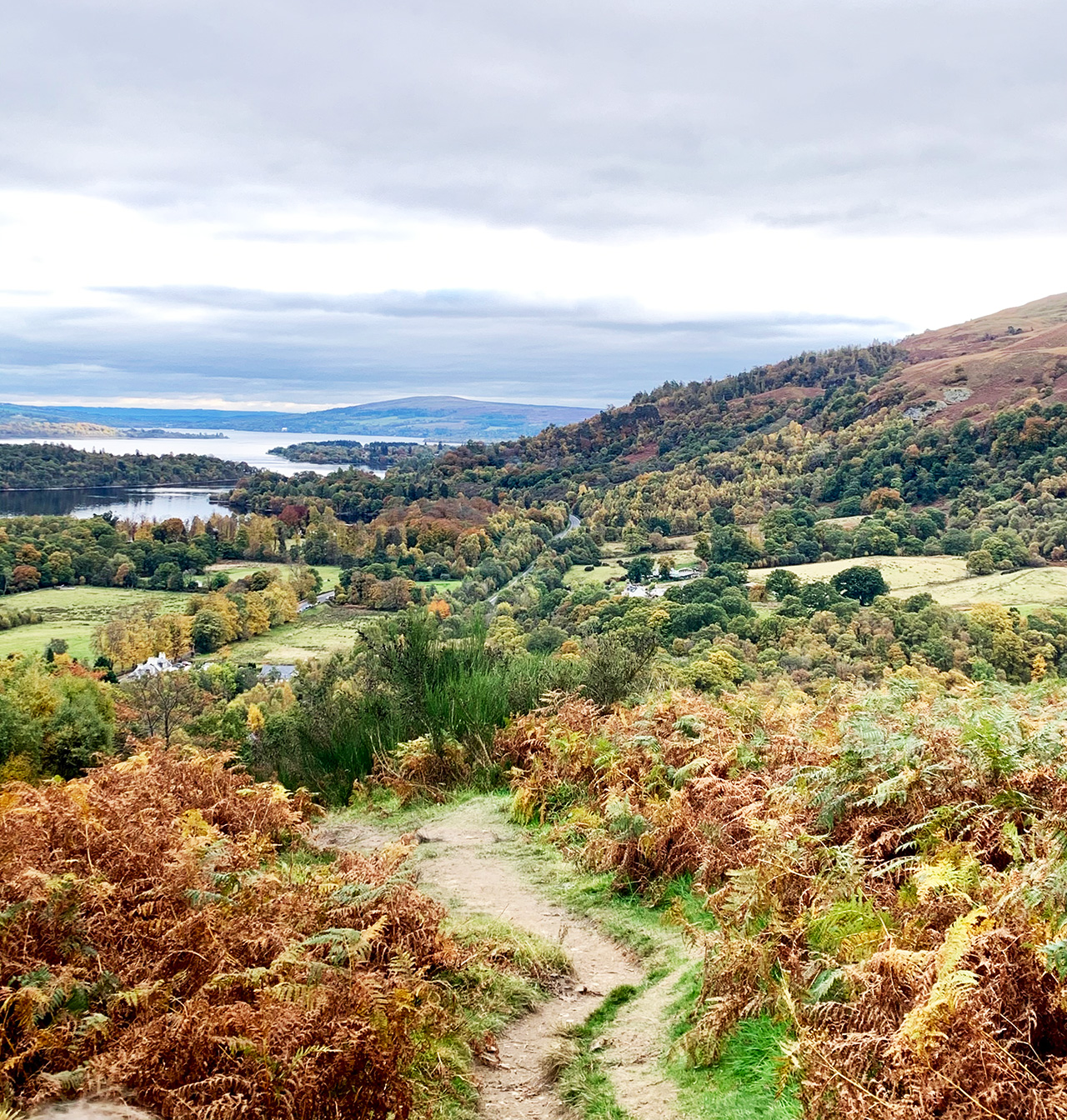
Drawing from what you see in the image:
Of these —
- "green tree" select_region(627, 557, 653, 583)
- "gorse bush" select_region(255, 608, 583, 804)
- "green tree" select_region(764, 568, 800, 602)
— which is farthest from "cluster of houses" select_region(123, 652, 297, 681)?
"gorse bush" select_region(255, 608, 583, 804)

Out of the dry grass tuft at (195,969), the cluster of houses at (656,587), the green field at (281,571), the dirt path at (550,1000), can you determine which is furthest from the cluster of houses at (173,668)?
the dry grass tuft at (195,969)

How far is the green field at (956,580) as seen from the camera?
31406 millimetres

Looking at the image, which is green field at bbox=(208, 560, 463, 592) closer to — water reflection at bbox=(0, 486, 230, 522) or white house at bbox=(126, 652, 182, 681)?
water reflection at bbox=(0, 486, 230, 522)

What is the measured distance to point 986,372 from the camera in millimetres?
77000

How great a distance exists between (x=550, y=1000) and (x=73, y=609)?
193 ft

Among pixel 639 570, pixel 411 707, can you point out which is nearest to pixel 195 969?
pixel 411 707

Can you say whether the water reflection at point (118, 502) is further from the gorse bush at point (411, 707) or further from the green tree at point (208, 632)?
the gorse bush at point (411, 707)

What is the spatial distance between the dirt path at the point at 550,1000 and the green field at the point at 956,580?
84.3 feet

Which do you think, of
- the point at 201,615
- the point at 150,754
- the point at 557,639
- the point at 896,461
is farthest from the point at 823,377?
the point at 150,754

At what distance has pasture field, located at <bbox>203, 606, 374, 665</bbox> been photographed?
130 ft

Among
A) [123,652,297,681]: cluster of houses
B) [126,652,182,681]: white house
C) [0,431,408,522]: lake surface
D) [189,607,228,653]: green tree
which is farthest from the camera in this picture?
[0,431,408,522]: lake surface

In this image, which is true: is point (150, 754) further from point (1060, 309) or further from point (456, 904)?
point (1060, 309)

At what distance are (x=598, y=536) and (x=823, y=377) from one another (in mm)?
51467

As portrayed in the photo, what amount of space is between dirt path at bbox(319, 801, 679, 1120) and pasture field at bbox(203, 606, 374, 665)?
27369 millimetres
